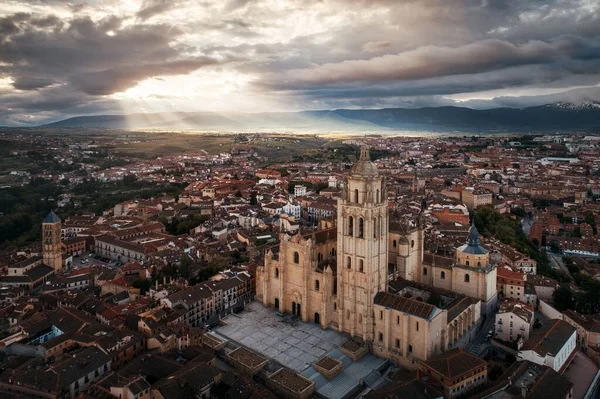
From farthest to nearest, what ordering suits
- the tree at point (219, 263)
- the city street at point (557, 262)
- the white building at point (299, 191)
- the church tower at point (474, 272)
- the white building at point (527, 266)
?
the white building at point (299, 191) < the city street at point (557, 262) < the white building at point (527, 266) < the tree at point (219, 263) < the church tower at point (474, 272)

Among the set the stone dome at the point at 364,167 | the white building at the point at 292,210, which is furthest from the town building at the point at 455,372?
the white building at the point at 292,210

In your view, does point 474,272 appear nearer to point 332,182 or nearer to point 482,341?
point 482,341

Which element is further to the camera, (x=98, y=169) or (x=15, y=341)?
(x=98, y=169)

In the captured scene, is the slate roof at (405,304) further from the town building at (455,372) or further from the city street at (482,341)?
the city street at (482,341)

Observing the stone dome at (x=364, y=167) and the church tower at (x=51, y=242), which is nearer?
the stone dome at (x=364, y=167)

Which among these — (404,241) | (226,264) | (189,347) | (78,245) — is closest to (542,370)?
(404,241)

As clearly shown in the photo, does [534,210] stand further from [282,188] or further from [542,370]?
[542,370]

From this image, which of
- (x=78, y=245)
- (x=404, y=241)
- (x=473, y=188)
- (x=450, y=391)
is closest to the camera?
(x=450, y=391)
